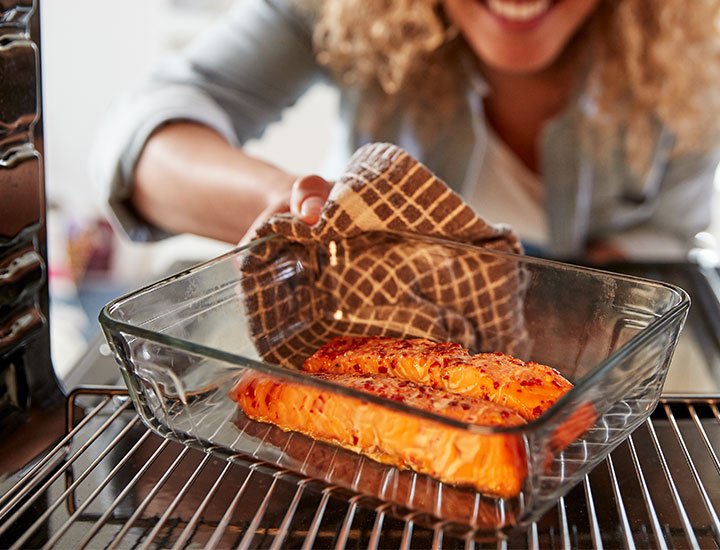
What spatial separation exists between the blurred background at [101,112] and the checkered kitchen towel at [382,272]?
1.94m

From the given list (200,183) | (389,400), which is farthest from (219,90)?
(389,400)

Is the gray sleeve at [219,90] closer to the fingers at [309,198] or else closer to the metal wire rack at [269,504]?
the fingers at [309,198]

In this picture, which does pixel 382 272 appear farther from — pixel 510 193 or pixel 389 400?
pixel 510 193

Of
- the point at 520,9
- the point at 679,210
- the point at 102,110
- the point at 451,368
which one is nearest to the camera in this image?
the point at 451,368

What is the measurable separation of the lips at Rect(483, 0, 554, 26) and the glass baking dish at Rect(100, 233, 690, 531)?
666 millimetres

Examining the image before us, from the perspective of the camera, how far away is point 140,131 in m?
1.14

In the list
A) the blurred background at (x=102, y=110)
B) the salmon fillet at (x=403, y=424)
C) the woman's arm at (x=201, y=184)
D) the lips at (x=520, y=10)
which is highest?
the lips at (x=520, y=10)

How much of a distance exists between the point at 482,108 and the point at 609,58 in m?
0.26

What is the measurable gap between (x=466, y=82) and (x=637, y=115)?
32cm

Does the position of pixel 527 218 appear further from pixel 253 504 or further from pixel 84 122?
pixel 84 122

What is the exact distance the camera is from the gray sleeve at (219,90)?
1147mm

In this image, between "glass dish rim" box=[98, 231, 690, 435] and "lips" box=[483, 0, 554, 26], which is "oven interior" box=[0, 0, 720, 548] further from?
"lips" box=[483, 0, 554, 26]

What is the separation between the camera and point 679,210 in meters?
1.54

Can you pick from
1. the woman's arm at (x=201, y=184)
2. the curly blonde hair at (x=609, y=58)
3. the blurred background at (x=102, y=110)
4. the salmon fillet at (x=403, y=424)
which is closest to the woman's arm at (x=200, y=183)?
the woman's arm at (x=201, y=184)
